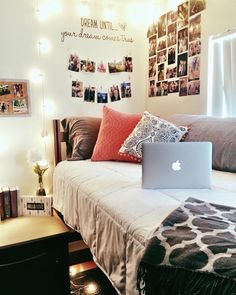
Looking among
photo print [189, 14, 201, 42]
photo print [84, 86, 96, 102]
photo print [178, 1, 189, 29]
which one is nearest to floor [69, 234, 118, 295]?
photo print [84, 86, 96, 102]

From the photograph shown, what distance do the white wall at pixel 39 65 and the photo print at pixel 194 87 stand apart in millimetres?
692

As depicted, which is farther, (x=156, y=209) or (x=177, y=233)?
(x=156, y=209)

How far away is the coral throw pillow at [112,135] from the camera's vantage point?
1881 millimetres

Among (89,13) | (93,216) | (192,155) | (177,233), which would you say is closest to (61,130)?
(89,13)

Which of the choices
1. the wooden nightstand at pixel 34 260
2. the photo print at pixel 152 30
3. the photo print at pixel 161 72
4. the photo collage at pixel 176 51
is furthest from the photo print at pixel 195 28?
the wooden nightstand at pixel 34 260

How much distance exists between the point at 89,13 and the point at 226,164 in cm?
174

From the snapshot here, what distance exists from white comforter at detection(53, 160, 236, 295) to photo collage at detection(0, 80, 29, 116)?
0.82 m

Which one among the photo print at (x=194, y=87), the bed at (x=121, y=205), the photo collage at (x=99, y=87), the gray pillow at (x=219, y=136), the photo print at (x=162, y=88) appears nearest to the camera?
the bed at (x=121, y=205)

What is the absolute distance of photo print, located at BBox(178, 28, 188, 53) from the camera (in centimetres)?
218

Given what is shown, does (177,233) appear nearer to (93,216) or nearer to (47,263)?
(93,216)

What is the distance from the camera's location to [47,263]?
1442mm

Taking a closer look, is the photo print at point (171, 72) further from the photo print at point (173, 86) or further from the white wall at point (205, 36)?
the white wall at point (205, 36)

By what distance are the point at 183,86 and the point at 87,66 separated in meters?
0.85

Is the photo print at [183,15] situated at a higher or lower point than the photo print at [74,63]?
higher
